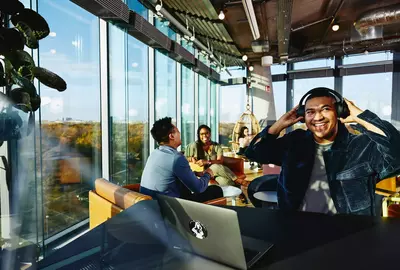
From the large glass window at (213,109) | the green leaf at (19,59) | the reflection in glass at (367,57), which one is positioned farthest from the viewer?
the large glass window at (213,109)

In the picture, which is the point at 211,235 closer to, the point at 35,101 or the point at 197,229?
the point at 197,229

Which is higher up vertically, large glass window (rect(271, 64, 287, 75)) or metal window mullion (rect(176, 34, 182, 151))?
large glass window (rect(271, 64, 287, 75))

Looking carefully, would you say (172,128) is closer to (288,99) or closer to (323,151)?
(323,151)

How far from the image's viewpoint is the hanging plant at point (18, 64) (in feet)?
5.40

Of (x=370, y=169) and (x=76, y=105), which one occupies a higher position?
(x=76, y=105)

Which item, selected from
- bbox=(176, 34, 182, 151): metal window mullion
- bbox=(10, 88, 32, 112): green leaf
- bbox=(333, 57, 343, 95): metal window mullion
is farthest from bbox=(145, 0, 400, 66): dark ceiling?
bbox=(10, 88, 32, 112): green leaf

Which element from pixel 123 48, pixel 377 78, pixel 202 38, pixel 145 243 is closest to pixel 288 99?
pixel 377 78

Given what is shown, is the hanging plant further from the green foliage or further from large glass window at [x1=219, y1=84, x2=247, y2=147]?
large glass window at [x1=219, y1=84, x2=247, y2=147]

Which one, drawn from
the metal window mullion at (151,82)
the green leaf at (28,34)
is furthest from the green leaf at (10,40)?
the metal window mullion at (151,82)

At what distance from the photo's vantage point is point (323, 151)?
1480 millimetres

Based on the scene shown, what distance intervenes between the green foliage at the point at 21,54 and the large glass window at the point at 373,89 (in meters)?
9.84

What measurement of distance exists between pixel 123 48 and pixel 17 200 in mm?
2727

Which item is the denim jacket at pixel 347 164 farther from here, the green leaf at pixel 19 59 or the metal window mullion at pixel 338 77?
the metal window mullion at pixel 338 77

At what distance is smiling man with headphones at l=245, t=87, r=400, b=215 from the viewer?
1348 mm
